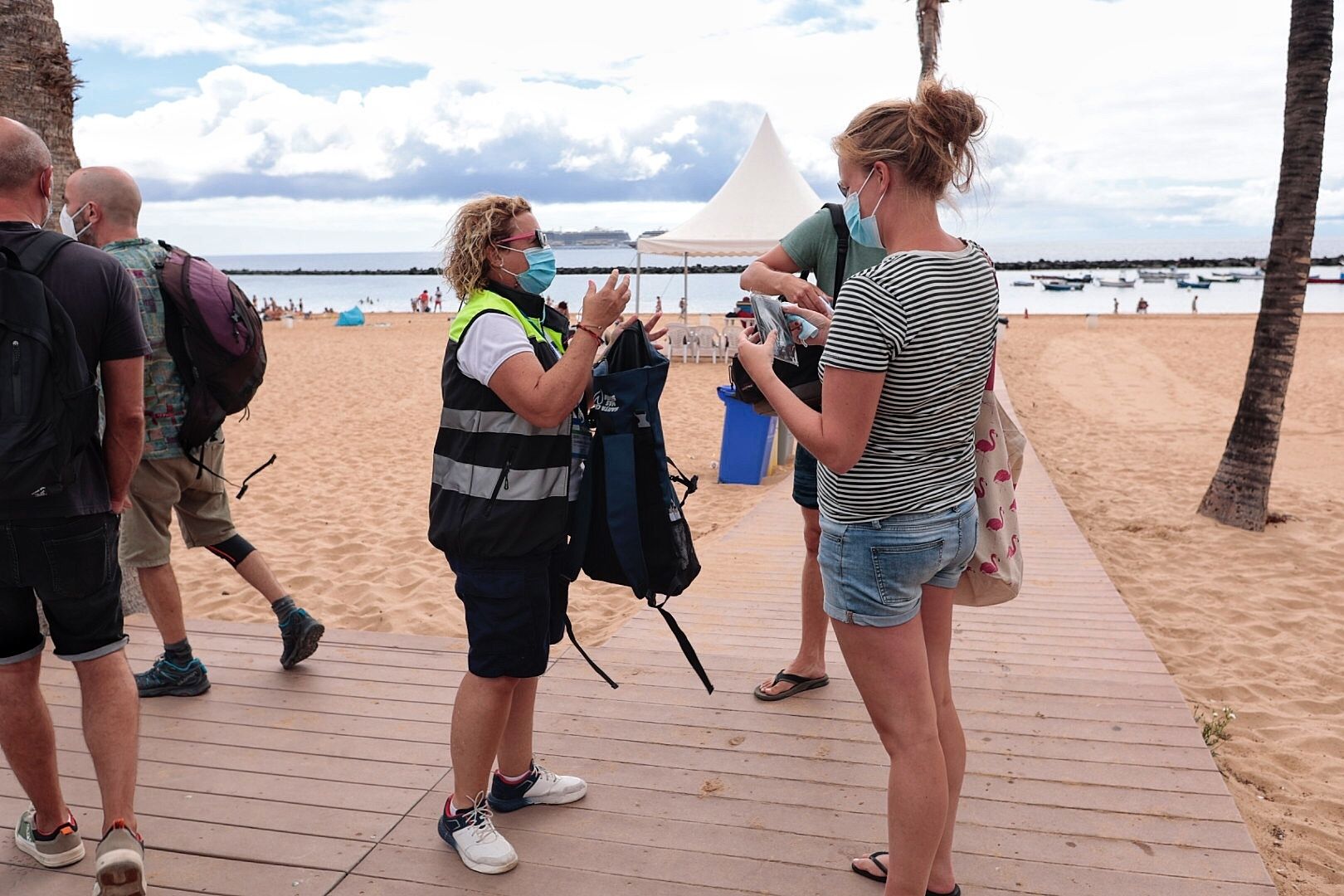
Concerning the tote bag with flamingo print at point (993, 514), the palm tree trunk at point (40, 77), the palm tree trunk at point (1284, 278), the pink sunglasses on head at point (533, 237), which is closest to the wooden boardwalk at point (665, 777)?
the tote bag with flamingo print at point (993, 514)

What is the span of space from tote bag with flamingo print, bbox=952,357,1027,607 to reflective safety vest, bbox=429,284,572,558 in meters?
0.96

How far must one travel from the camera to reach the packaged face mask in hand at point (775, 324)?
2.06 m

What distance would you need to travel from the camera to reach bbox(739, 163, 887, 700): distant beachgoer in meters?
2.44

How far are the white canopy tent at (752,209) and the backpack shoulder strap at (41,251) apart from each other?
483 inches

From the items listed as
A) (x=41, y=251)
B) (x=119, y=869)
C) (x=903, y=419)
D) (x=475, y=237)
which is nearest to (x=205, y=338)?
(x=41, y=251)

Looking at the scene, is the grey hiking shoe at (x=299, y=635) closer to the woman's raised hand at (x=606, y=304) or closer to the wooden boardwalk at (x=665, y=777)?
the wooden boardwalk at (x=665, y=777)

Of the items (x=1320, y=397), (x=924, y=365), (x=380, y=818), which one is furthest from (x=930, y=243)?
(x=1320, y=397)

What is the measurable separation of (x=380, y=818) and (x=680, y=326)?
1651 centimetres

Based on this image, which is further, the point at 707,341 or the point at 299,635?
the point at 707,341

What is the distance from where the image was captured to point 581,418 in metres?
2.39

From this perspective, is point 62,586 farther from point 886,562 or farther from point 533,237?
point 886,562

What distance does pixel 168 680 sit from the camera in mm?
3293

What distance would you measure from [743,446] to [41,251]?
6250mm

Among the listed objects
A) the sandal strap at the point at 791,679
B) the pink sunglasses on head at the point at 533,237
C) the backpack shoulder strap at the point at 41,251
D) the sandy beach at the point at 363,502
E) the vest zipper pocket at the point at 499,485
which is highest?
the pink sunglasses on head at the point at 533,237
